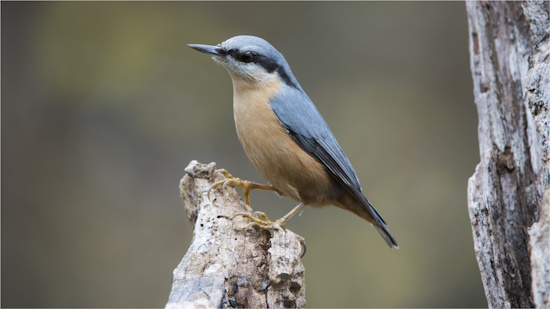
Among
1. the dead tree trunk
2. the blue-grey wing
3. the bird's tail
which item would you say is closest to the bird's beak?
the blue-grey wing

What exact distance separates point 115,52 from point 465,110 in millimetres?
4179

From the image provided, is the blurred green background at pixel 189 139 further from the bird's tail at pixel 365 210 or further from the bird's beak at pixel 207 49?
the bird's beak at pixel 207 49

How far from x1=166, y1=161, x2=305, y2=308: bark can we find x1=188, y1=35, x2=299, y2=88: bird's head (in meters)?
0.87

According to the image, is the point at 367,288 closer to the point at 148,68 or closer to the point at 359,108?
the point at 359,108

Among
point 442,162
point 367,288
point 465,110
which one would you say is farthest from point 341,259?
point 465,110

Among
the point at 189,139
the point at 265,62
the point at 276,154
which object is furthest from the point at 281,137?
the point at 189,139

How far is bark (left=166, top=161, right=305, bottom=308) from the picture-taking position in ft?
8.02

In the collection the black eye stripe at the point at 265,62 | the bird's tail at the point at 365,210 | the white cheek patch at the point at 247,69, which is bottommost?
the bird's tail at the point at 365,210

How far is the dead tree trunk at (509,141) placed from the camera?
2613 mm

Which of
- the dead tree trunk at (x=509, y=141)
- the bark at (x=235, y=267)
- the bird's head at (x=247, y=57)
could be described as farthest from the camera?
the bird's head at (x=247, y=57)

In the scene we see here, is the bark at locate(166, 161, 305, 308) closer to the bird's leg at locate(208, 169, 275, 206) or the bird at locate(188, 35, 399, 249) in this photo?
the bird's leg at locate(208, 169, 275, 206)

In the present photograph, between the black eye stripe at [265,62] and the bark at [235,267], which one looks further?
the black eye stripe at [265,62]

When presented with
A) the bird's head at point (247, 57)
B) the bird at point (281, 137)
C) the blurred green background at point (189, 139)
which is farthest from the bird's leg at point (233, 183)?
the blurred green background at point (189, 139)

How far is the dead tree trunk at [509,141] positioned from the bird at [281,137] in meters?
0.84
